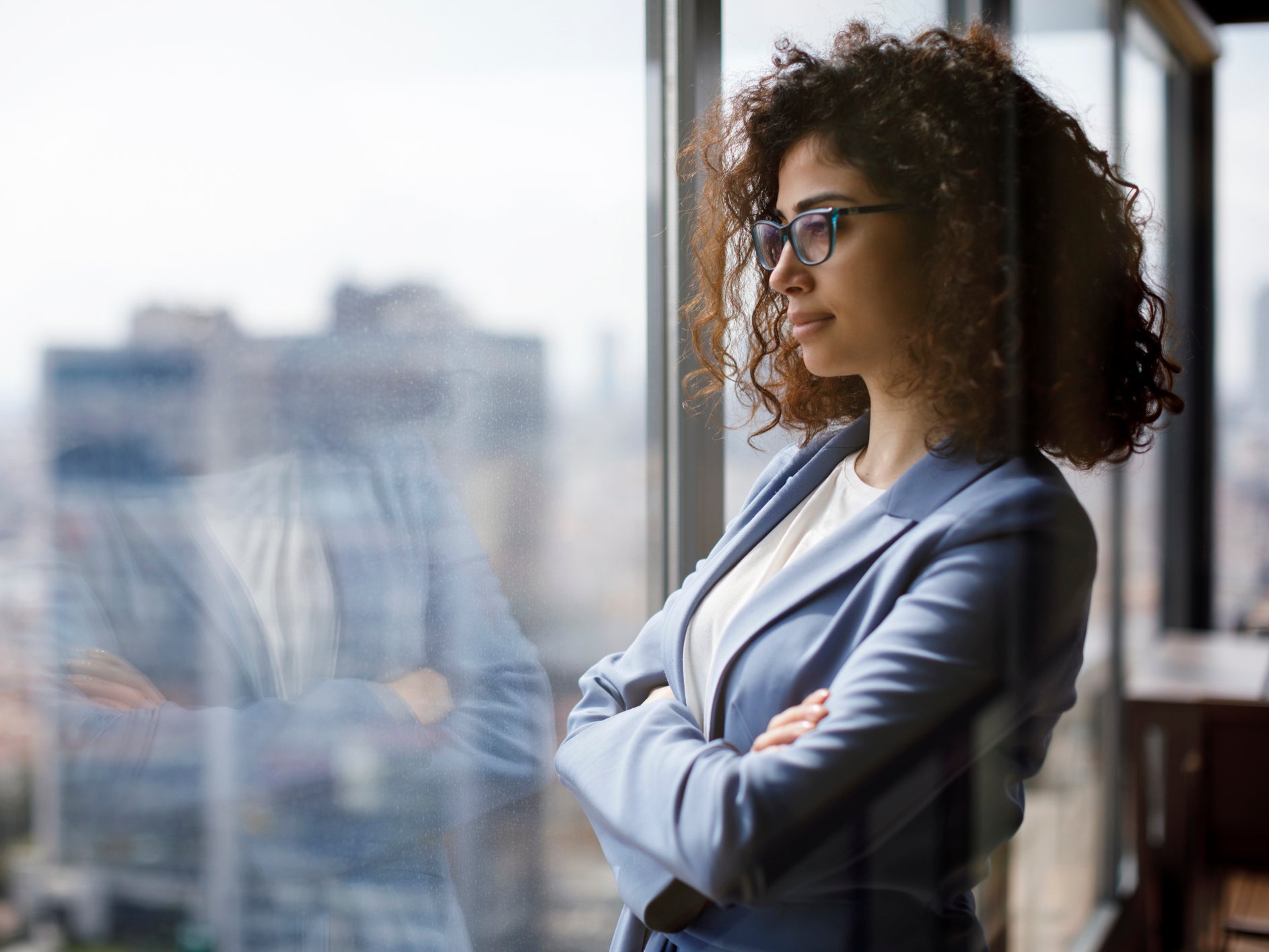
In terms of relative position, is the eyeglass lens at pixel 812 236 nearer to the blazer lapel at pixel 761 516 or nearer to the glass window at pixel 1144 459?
the blazer lapel at pixel 761 516

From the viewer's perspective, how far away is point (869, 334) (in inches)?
37.6

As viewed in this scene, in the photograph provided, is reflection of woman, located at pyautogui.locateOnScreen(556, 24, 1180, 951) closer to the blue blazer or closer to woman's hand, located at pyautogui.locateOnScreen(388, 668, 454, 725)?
the blue blazer

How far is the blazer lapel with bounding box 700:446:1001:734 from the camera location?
87 centimetres

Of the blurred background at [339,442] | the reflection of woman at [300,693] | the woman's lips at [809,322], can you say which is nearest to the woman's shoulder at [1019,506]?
the woman's lips at [809,322]

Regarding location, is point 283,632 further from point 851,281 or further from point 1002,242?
point 1002,242

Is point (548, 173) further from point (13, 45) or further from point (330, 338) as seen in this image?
point (13, 45)

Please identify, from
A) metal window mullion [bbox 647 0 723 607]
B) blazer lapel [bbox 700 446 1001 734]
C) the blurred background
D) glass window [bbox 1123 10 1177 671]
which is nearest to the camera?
the blurred background

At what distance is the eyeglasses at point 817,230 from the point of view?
932mm

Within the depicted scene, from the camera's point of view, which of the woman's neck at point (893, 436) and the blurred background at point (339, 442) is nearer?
the blurred background at point (339, 442)

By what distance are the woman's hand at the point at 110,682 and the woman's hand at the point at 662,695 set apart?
16.2 inches

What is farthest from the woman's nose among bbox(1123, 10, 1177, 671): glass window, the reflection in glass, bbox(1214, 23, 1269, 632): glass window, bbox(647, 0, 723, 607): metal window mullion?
bbox(1214, 23, 1269, 632): glass window

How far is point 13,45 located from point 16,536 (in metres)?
0.32

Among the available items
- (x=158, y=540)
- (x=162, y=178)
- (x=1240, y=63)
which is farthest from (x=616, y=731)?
(x=1240, y=63)

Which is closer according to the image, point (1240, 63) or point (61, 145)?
point (61, 145)
